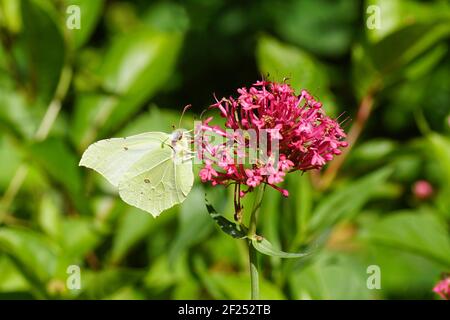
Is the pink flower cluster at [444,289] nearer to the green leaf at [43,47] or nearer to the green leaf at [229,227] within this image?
the green leaf at [229,227]

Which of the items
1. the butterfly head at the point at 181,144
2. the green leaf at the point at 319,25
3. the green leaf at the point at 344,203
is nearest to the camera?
the butterfly head at the point at 181,144

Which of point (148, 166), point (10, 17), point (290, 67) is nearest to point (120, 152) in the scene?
point (148, 166)

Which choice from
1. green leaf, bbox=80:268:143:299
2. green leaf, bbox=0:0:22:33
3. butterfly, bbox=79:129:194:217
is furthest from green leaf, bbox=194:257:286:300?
green leaf, bbox=0:0:22:33

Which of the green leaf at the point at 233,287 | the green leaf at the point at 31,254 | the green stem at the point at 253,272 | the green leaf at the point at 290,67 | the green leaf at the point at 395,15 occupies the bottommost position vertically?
the green stem at the point at 253,272

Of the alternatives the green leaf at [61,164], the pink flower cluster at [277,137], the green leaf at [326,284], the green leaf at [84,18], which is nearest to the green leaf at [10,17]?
the green leaf at [84,18]

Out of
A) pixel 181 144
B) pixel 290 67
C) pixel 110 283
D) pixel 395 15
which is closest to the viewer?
pixel 181 144

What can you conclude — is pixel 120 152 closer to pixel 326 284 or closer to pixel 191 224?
pixel 191 224

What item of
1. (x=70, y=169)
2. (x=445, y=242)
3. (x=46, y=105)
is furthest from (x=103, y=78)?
(x=445, y=242)
